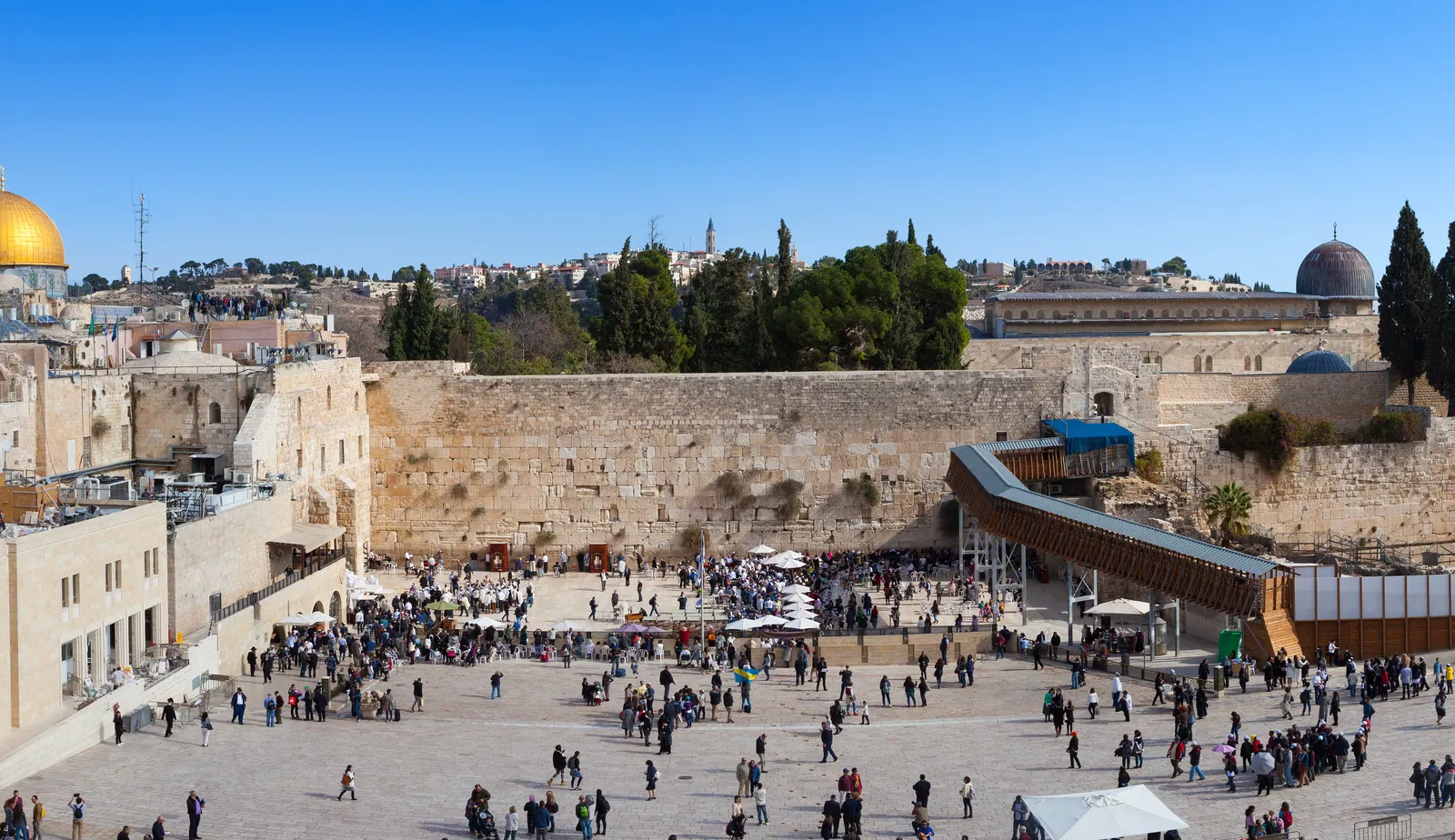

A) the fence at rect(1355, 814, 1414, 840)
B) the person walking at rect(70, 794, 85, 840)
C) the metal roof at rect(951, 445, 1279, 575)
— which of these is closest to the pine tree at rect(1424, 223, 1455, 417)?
the metal roof at rect(951, 445, 1279, 575)

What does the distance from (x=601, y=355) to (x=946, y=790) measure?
87.2 ft

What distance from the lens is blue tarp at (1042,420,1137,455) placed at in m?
34.1

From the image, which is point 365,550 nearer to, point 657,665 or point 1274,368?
point 657,665

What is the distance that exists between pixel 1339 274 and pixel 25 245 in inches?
1798

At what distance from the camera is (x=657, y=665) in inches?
1029

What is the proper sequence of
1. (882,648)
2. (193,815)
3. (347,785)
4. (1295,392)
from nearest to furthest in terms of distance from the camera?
(193,815), (347,785), (882,648), (1295,392)

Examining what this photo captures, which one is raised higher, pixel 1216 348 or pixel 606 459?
pixel 1216 348

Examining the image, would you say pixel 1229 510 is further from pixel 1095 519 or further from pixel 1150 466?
pixel 1095 519

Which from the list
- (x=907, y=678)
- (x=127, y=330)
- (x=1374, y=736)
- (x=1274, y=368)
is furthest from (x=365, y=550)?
(x=1274, y=368)

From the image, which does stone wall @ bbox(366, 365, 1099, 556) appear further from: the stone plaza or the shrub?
the stone plaza

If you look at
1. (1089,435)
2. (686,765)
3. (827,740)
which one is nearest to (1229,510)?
(1089,435)

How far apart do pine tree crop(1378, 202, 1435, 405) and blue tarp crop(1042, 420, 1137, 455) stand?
10.1 meters

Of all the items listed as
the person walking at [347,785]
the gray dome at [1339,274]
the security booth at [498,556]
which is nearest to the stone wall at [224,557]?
the security booth at [498,556]

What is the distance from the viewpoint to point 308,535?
96.1 ft
